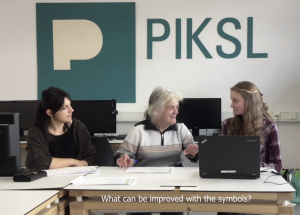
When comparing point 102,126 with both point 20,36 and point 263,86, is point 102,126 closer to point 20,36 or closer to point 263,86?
point 20,36

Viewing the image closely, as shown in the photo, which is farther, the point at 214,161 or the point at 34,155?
the point at 34,155

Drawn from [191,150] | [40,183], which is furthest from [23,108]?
[191,150]

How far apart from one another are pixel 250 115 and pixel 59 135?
1.41 m

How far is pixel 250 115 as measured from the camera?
258 centimetres

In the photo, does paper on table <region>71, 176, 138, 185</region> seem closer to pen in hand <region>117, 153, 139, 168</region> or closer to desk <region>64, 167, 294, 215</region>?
desk <region>64, 167, 294, 215</region>

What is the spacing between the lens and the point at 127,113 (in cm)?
417

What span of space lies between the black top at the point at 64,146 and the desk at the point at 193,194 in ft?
2.33

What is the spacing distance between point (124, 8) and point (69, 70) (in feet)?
3.27

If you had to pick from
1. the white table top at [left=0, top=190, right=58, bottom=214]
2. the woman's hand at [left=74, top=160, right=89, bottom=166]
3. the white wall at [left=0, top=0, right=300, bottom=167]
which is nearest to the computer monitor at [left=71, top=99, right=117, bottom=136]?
the white wall at [left=0, top=0, right=300, bottom=167]

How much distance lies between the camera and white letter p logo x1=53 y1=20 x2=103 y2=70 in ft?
13.8

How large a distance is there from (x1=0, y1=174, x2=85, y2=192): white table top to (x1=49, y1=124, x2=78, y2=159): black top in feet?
1.47

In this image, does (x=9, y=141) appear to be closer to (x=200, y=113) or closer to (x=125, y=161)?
(x=125, y=161)

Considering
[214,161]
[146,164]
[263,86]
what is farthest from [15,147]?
[263,86]

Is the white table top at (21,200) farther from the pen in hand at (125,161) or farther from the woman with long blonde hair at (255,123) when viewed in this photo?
the woman with long blonde hair at (255,123)
